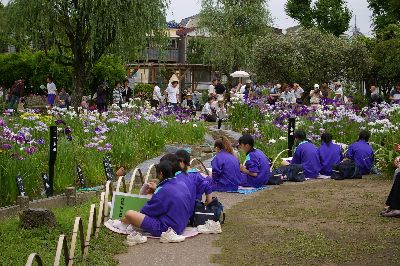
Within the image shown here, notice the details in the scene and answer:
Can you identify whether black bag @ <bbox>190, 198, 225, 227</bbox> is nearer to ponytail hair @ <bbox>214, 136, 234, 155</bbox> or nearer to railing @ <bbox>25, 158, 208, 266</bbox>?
railing @ <bbox>25, 158, 208, 266</bbox>

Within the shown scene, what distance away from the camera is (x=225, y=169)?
11070 millimetres

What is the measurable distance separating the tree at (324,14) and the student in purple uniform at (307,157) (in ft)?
101

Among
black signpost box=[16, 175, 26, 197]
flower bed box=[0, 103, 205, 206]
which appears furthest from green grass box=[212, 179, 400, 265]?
flower bed box=[0, 103, 205, 206]

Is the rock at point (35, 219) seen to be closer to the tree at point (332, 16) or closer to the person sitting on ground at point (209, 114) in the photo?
the person sitting on ground at point (209, 114)

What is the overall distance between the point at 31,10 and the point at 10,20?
37.8 inches

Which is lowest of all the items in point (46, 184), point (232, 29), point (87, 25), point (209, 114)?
point (46, 184)

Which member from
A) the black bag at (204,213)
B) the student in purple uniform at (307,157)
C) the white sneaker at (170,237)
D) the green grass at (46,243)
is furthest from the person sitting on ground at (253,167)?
the white sneaker at (170,237)

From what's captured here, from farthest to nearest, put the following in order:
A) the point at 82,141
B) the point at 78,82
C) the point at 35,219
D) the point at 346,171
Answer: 1. the point at 78,82
2. the point at 82,141
3. the point at 346,171
4. the point at 35,219

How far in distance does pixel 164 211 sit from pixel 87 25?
15.4 m

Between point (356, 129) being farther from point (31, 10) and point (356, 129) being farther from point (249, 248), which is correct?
point (31, 10)

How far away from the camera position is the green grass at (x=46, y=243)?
659 centimetres

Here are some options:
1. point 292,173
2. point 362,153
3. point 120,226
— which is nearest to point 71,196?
point 120,226

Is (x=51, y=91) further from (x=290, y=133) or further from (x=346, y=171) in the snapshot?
(x=346, y=171)

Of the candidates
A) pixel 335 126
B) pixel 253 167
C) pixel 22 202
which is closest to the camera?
pixel 22 202
